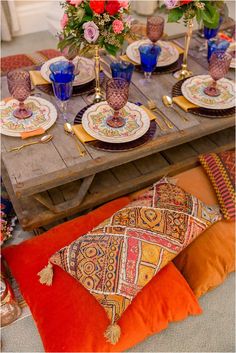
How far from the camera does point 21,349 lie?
4.44 ft

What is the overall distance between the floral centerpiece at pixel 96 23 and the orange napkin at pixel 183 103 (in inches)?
14.6

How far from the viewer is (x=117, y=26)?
4.93 feet

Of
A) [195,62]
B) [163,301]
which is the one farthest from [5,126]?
[195,62]

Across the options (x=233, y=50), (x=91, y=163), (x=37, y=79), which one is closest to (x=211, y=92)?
(x=233, y=50)

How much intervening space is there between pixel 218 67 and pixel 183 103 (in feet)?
0.72

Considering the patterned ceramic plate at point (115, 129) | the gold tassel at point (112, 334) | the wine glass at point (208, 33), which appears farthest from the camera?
the wine glass at point (208, 33)

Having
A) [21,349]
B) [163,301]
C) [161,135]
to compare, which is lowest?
[21,349]

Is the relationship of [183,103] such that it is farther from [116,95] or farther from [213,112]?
[116,95]

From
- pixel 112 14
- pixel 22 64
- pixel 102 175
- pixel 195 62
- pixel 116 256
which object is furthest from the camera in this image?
pixel 22 64

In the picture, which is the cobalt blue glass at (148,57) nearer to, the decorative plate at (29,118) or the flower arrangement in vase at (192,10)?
the flower arrangement in vase at (192,10)

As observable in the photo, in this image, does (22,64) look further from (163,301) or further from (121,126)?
(163,301)

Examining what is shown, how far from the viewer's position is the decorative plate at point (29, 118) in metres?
1.53

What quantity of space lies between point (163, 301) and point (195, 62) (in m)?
1.34

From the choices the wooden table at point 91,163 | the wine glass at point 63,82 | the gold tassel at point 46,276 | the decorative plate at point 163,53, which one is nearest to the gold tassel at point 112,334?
the gold tassel at point 46,276
